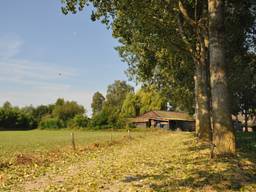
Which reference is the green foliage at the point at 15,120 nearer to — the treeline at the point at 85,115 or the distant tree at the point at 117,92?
the treeline at the point at 85,115

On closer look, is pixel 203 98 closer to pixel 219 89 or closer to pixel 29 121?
pixel 219 89

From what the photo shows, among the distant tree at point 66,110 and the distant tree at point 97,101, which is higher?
the distant tree at point 97,101

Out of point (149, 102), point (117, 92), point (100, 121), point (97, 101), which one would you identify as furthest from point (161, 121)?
point (97, 101)

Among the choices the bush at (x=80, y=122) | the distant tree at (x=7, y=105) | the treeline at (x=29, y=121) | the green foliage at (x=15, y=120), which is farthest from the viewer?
the distant tree at (x=7, y=105)

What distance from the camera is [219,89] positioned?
1781cm

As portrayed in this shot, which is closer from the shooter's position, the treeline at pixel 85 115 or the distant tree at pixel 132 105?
the treeline at pixel 85 115

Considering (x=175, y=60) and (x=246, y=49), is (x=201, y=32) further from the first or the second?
(x=175, y=60)

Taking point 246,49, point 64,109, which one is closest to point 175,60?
point 246,49

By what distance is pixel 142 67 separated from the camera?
147 ft

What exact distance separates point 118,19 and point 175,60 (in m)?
16.4

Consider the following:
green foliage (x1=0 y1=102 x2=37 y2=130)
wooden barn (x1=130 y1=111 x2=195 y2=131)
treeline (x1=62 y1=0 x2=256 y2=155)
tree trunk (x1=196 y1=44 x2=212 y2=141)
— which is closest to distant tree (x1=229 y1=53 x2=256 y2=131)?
treeline (x1=62 y1=0 x2=256 y2=155)

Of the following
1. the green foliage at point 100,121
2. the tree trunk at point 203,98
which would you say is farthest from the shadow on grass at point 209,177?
the green foliage at point 100,121

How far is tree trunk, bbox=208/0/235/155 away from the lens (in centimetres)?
1748

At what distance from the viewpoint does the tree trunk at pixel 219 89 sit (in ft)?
57.3
